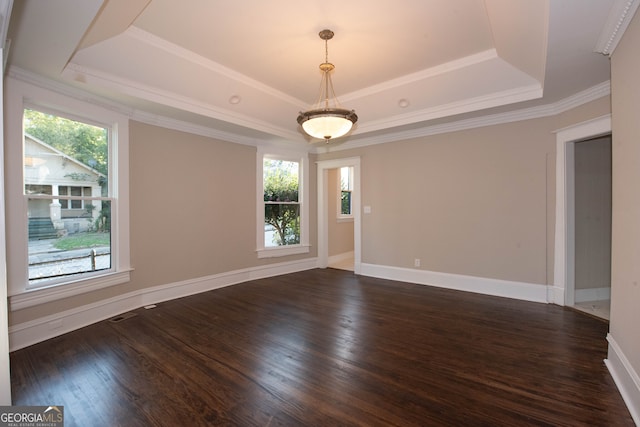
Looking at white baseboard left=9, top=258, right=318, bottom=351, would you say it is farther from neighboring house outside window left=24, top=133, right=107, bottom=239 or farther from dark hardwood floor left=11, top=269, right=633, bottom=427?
neighboring house outside window left=24, top=133, right=107, bottom=239

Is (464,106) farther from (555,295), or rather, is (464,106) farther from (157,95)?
(157,95)

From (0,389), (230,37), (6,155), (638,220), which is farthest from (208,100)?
(638,220)

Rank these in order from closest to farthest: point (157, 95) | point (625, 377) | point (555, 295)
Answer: point (625, 377)
point (157, 95)
point (555, 295)

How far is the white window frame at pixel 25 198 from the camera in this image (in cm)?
270

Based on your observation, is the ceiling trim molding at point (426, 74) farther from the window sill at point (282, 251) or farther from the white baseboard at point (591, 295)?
the white baseboard at point (591, 295)

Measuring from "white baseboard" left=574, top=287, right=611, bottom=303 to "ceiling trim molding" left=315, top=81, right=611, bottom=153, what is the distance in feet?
7.92

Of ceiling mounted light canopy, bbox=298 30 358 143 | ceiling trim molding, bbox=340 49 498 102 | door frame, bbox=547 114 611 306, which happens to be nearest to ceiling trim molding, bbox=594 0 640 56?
ceiling trim molding, bbox=340 49 498 102

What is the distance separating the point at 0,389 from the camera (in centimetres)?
157

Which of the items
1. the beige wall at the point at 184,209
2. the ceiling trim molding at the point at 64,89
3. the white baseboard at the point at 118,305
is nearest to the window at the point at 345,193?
the white baseboard at the point at 118,305

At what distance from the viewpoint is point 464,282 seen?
4.58 m

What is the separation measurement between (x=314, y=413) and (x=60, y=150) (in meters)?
3.60

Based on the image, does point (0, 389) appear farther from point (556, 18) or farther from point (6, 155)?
point (556, 18)

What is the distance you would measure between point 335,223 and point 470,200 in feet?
10.3

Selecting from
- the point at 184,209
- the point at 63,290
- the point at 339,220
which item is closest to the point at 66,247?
the point at 63,290
